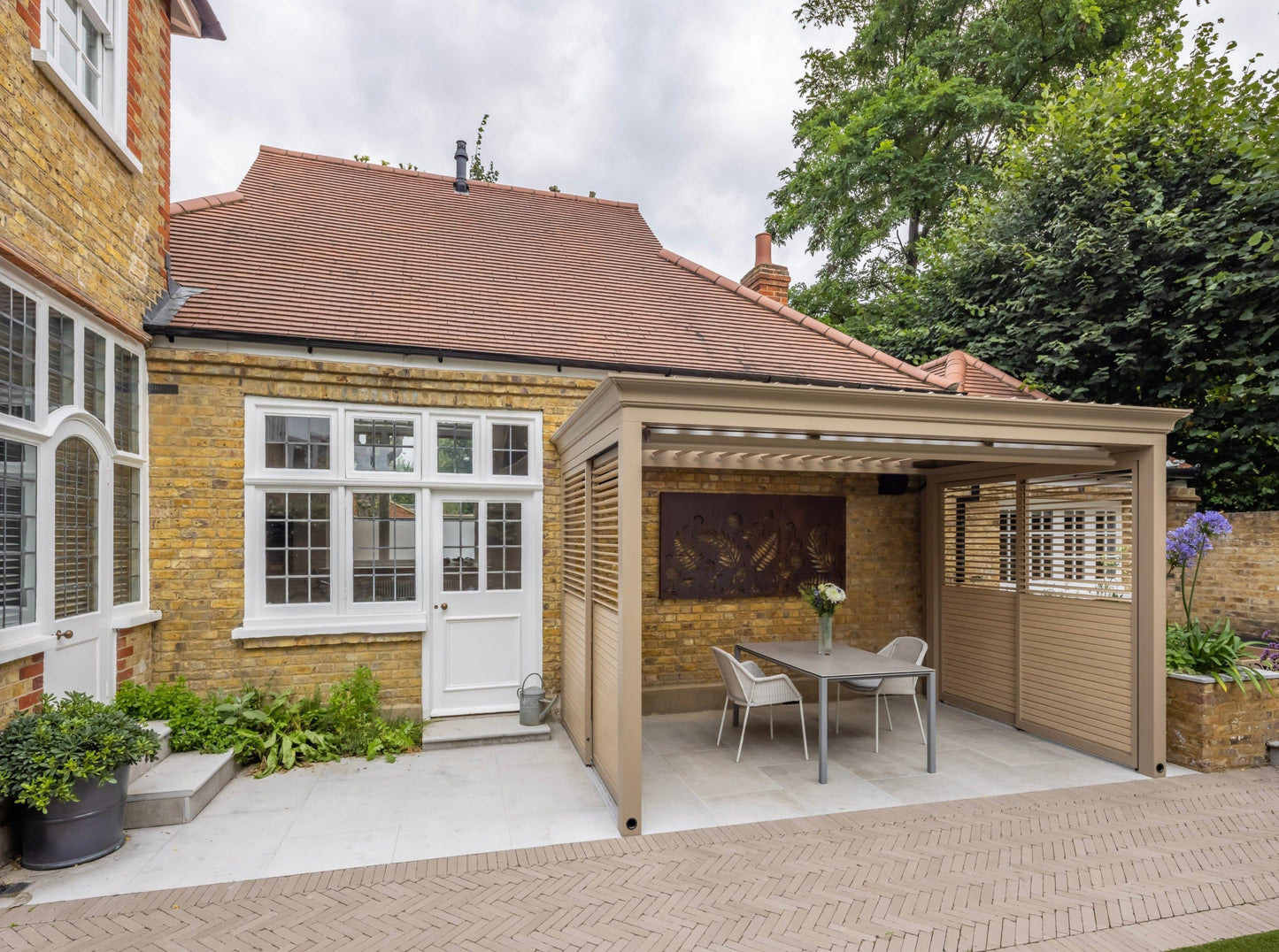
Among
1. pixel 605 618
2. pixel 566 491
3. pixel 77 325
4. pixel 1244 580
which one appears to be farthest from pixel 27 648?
pixel 1244 580

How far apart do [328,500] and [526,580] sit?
1.90 metres

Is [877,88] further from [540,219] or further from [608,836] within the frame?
[608,836]

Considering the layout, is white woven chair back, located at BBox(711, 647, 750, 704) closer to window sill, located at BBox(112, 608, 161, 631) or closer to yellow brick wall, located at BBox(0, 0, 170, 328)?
window sill, located at BBox(112, 608, 161, 631)

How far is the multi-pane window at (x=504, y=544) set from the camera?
6320mm

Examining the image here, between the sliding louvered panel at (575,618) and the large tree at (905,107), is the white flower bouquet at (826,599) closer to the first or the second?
the sliding louvered panel at (575,618)

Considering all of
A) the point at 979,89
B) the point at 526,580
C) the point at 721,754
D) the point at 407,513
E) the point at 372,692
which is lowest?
the point at 721,754

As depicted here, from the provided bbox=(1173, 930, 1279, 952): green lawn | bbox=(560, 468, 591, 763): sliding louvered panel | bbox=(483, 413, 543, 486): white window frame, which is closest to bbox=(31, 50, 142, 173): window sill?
bbox=(483, 413, 543, 486): white window frame

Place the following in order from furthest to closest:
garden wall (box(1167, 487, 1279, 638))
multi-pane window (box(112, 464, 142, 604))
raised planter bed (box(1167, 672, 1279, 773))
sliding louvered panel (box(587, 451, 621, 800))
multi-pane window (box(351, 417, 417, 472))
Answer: garden wall (box(1167, 487, 1279, 638)) < multi-pane window (box(351, 417, 417, 472)) < raised planter bed (box(1167, 672, 1279, 773)) < multi-pane window (box(112, 464, 142, 604)) < sliding louvered panel (box(587, 451, 621, 800))

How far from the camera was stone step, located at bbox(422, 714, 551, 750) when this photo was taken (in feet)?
18.5

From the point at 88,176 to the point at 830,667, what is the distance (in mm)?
6382

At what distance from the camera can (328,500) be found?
5.87 metres

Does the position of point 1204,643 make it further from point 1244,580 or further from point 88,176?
point 88,176

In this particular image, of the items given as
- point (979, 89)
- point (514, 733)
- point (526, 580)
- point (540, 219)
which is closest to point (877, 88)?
point (979, 89)

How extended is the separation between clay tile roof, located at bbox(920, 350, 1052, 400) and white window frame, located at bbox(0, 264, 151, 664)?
26.1 ft
